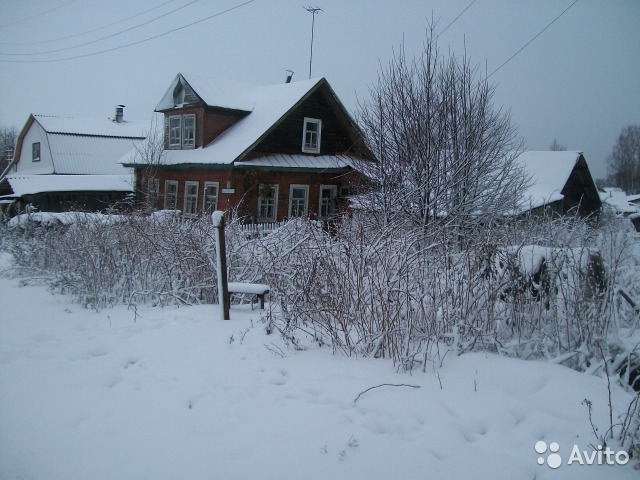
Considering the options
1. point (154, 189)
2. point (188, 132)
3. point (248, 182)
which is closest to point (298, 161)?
point (248, 182)

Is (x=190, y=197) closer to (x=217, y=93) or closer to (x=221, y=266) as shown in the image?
(x=217, y=93)

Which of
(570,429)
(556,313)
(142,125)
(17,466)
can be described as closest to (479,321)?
(556,313)

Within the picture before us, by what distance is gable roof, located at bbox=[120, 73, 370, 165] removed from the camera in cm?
1767

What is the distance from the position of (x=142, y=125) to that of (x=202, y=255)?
21.8 meters

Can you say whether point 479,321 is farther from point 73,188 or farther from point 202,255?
point 73,188

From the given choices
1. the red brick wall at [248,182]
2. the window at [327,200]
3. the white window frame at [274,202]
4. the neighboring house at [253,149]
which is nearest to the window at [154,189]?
the neighboring house at [253,149]

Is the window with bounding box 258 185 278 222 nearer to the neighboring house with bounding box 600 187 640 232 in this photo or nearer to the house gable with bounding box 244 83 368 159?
the house gable with bounding box 244 83 368 159

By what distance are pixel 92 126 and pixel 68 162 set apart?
2315 millimetres

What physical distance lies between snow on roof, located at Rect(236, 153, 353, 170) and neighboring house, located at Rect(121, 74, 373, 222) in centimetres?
4

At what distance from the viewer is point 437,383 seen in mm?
3676

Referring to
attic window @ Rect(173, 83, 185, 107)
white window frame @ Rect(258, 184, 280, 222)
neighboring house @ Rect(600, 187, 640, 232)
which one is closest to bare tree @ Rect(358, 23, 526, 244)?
neighboring house @ Rect(600, 187, 640, 232)

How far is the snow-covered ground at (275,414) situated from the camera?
278 cm

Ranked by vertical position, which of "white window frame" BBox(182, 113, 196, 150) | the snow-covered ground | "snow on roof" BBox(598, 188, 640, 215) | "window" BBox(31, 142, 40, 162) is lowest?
the snow-covered ground

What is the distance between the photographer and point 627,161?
1681cm
